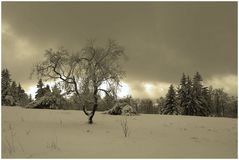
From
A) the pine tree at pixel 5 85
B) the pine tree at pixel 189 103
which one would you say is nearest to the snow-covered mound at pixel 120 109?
the pine tree at pixel 189 103

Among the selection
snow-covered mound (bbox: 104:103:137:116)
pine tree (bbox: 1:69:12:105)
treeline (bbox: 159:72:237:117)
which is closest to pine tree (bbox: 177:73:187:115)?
treeline (bbox: 159:72:237:117)

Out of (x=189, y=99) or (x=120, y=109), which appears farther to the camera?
(x=189, y=99)

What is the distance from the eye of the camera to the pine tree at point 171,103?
54928 mm

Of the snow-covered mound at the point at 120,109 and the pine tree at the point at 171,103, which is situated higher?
the pine tree at the point at 171,103

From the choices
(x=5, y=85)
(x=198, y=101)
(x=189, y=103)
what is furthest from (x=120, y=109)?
(x=5, y=85)

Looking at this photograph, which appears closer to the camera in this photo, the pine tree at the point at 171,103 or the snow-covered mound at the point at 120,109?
the snow-covered mound at the point at 120,109

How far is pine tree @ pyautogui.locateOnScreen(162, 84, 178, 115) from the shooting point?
54928 mm

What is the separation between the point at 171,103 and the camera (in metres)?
56.2

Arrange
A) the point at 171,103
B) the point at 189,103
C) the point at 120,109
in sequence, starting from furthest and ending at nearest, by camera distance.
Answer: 1. the point at 171,103
2. the point at 189,103
3. the point at 120,109

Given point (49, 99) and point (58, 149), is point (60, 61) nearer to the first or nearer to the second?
point (58, 149)

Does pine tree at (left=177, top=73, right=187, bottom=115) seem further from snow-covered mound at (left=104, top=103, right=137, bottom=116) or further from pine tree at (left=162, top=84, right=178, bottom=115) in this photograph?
snow-covered mound at (left=104, top=103, right=137, bottom=116)

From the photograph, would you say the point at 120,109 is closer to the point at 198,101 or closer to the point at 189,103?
the point at 189,103

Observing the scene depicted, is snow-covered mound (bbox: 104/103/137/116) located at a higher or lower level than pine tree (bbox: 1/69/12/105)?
lower

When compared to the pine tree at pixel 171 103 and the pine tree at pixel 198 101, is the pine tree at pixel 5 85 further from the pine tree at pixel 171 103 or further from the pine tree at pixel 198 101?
the pine tree at pixel 198 101
